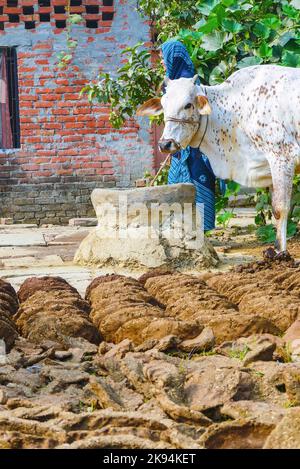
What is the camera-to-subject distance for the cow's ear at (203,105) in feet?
25.1

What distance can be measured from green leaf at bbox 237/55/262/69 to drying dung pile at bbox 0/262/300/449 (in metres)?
3.35

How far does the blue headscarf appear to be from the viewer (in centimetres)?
844

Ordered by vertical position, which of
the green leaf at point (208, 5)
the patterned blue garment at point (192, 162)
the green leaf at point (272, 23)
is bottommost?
the patterned blue garment at point (192, 162)

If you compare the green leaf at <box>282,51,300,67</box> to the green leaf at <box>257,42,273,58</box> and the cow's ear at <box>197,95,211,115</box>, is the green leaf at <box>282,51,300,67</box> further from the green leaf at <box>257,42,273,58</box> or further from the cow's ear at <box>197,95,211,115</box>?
the cow's ear at <box>197,95,211,115</box>

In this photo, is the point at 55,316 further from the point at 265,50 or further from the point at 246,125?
the point at 265,50

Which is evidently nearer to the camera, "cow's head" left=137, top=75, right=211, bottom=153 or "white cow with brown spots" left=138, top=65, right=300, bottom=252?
"white cow with brown spots" left=138, top=65, right=300, bottom=252

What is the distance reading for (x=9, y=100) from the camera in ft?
41.0

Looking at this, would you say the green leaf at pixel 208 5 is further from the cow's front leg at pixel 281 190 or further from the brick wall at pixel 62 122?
the brick wall at pixel 62 122

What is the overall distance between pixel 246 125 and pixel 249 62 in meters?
1.24

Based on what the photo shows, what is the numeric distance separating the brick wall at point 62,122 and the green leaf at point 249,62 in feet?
12.5

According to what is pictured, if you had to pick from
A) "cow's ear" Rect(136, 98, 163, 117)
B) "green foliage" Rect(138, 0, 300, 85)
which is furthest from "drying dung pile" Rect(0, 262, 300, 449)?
"green foliage" Rect(138, 0, 300, 85)

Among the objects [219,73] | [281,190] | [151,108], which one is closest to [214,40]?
[219,73]

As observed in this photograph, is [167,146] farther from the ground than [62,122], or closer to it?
farther from the ground

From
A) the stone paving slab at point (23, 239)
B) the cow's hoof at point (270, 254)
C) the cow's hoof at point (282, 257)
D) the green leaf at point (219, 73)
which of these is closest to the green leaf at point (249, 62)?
the green leaf at point (219, 73)
